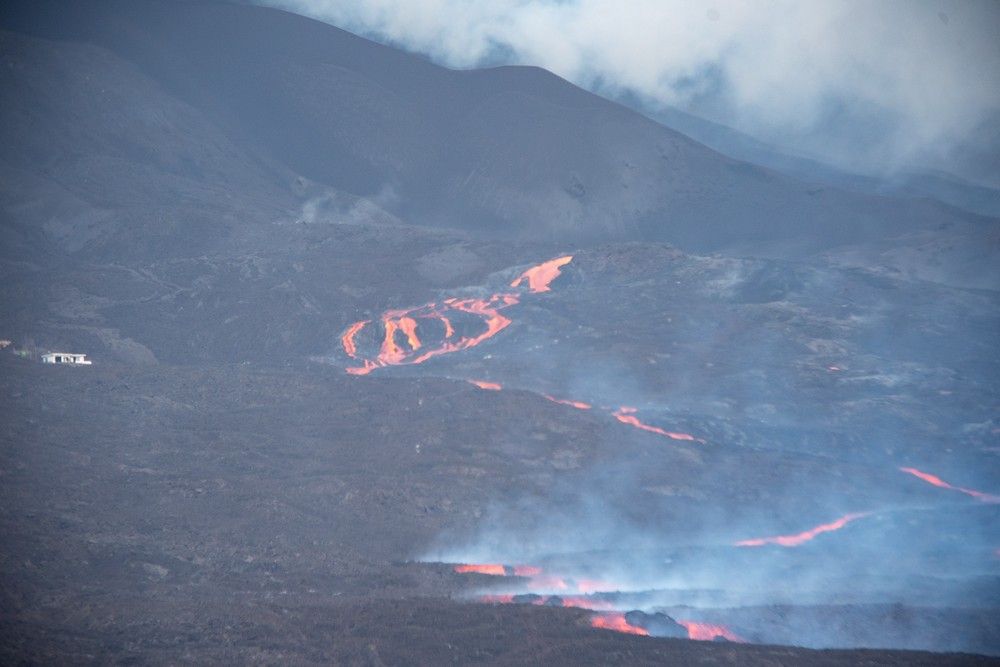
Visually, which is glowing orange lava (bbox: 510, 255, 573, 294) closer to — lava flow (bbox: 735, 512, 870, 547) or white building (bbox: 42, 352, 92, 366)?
white building (bbox: 42, 352, 92, 366)

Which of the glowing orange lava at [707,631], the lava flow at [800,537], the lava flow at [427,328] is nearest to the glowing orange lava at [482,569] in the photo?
the glowing orange lava at [707,631]

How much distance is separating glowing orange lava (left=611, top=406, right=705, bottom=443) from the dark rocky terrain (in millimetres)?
284

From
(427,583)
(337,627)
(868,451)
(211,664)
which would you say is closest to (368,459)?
(427,583)

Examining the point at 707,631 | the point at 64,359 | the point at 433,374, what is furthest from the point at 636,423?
the point at 64,359

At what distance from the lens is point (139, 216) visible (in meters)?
59.9

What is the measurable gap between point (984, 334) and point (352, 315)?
33.9 meters

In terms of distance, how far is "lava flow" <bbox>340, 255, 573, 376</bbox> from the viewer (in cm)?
4828

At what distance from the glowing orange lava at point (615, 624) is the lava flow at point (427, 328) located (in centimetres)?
2673

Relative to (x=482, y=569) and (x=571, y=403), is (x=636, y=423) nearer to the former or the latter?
(x=571, y=403)

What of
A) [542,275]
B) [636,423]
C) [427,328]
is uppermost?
[542,275]

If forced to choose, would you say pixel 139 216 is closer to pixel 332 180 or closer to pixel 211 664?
pixel 332 180

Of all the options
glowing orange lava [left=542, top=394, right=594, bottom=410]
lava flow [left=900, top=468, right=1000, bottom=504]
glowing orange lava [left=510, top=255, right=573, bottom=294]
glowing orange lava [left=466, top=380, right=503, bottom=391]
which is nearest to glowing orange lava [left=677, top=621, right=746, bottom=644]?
lava flow [left=900, top=468, right=1000, bottom=504]

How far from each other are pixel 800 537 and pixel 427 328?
80.4 ft

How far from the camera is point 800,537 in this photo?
31766 mm
